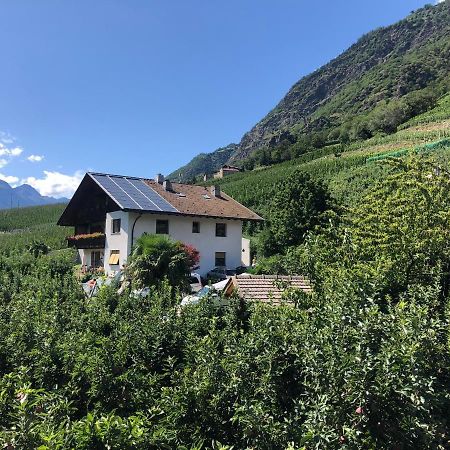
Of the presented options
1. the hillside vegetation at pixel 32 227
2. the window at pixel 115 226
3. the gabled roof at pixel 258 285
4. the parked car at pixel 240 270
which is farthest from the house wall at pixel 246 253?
the gabled roof at pixel 258 285

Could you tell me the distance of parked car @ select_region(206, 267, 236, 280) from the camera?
2806cm

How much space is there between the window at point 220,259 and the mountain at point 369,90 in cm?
5254

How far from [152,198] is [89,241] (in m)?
5.91

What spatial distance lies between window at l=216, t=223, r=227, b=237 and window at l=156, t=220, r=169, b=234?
14.1ft

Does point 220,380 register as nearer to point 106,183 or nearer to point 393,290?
point 393,290

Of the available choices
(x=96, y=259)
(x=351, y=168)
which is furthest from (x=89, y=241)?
(x=351, y=168)

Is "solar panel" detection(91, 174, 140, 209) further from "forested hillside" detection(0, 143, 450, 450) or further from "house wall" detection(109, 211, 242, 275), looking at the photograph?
"forested hillside" detection(0, 143, 450, 450)

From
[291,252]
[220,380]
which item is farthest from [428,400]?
[291,252]

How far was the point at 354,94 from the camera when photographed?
134125 mm

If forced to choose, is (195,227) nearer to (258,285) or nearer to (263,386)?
(258,285)

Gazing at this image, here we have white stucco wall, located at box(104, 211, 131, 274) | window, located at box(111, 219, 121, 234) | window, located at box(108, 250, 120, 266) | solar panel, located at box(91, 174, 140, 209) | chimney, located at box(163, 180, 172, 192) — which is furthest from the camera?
chimney, located at box(163, 180, 172, 192)

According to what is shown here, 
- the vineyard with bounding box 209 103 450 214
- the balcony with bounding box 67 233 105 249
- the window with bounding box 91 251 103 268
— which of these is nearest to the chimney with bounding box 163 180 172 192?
the balcony with bounding box 67 233 105 249

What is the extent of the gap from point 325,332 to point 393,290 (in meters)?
3.75

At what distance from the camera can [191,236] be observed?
95.2 feet
